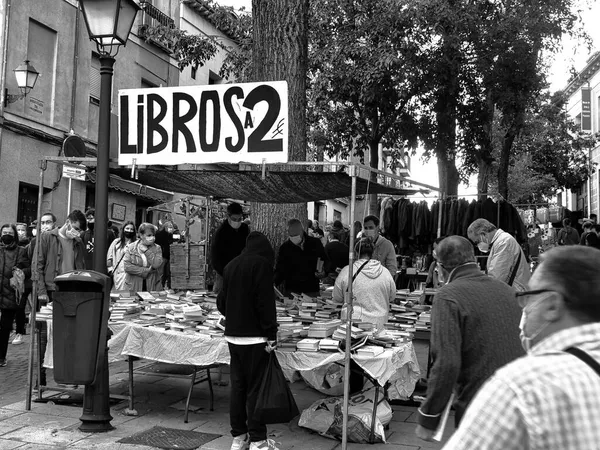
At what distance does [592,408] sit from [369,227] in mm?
8249

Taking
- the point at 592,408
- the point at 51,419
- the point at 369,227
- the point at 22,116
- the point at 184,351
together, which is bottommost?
the point at 51,419

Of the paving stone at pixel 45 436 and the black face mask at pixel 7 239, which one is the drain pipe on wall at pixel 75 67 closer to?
the black face mask at pixel 7 239

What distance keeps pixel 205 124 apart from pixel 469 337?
11.3 ft

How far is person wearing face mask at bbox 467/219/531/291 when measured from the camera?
8125 mm

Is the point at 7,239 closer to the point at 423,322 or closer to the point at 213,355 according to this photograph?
the point at 213,355

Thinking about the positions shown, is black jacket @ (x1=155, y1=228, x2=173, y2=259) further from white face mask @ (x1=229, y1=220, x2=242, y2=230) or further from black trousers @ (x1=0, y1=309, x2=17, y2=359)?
white face mask @ (x1=229, y1=220, x2=242, y2=230)

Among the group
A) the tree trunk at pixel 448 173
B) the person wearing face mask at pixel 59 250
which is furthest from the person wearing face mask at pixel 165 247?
the tree trunk at pixel 448 173

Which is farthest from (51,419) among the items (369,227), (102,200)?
(369,227)

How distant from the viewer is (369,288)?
24.7 feet

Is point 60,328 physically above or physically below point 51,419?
above

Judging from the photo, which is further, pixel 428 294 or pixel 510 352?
pixel 428 294

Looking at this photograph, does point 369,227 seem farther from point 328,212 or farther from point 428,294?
point 328,212

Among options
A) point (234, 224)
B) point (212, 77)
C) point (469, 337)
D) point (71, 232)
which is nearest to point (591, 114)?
point (212, 77)

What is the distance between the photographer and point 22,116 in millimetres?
18234
